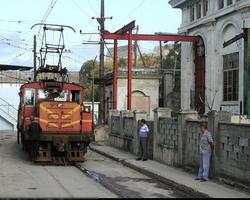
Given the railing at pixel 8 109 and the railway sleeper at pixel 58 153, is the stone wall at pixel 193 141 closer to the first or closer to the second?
the railway sleeper at pixel 58 153

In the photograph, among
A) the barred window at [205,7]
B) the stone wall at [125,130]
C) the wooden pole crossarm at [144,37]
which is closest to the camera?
the stone wall at [125,130]

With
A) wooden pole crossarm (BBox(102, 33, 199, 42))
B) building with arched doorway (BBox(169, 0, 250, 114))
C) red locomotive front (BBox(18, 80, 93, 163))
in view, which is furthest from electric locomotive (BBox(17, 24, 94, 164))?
wooden pole crossarm (BBox(102, 33, 199, 42))

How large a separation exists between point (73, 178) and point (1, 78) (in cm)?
6565

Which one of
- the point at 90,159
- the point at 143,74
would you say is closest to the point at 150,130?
the point at 90,159

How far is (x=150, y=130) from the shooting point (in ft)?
77.4

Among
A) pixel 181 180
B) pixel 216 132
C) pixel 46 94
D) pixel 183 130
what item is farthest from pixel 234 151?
pixel 46 94

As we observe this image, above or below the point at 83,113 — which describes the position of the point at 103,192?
below

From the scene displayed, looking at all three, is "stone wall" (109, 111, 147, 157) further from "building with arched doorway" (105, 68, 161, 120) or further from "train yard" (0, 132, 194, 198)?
"building with arched doorway" (105, 68, 161, 120)

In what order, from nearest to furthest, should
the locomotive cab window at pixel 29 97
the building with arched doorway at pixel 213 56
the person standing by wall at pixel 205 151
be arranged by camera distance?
the person standing by wall at pixel 205 151, the locomotive cab window at pixel 29 97, the building with arched doorway at pixel 213 56

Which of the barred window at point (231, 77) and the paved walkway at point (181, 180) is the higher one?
the barred window at point (231, 77)

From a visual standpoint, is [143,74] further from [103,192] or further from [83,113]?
[103,192]

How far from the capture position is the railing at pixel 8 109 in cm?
6407

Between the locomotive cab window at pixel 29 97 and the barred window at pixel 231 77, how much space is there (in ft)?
47.6

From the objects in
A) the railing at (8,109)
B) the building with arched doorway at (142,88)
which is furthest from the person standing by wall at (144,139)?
the railing at (8,109)
